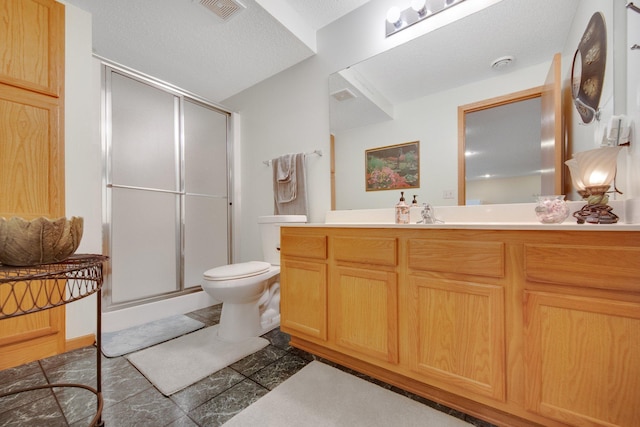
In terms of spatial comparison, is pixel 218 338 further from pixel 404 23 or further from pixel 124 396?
pixel 404 23

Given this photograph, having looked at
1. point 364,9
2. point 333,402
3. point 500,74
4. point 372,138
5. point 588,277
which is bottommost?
point 333,402

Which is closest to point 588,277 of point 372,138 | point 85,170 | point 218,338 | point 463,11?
point 372,138

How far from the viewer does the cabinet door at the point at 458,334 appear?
1005 millimetres

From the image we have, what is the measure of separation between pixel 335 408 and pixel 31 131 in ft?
7.51

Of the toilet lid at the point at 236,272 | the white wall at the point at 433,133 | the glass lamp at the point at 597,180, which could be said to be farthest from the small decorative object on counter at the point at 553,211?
the toilet lid at the point at 236,272

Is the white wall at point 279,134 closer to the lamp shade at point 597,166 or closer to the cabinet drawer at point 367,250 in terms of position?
the cabinet drawer at point 367,250

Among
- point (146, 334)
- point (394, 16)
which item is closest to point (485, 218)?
point (394, 16)

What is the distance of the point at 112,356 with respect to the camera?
160cm

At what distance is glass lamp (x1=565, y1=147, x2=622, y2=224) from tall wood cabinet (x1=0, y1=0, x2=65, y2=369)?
2792 mm

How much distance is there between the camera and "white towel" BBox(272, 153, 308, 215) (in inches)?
91.6

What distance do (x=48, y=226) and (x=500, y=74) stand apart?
2.13 metres

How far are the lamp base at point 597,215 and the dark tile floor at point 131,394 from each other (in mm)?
946

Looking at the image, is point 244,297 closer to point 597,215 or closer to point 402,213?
point 402,213

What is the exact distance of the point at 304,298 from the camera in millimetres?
1608
